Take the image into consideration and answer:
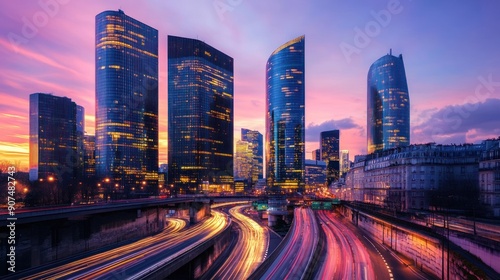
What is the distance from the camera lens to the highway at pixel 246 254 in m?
57.6

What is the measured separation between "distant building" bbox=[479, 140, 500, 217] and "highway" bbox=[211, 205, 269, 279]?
56.0 meters

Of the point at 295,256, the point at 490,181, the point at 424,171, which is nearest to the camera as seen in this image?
the point at 295,256

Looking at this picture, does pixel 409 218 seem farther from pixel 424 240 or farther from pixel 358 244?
pixel 424 240

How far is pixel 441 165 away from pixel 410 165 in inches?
389

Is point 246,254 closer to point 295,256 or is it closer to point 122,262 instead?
point 295,256

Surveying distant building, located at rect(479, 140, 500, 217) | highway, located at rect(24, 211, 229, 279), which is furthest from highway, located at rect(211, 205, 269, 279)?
distant building, located at rect(479, 140, 500, 217)

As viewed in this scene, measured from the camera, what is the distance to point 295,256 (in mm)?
55406

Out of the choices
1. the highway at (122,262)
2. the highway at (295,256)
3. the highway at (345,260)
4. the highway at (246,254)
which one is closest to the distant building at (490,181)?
the highway at (345,260)

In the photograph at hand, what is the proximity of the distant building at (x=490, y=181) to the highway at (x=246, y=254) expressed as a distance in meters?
56.0

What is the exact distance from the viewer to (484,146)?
109 m

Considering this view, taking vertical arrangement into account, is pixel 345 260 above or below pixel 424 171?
below

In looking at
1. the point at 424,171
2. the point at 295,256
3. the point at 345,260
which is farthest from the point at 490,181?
the point at 295,256

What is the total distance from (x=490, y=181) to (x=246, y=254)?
208ft

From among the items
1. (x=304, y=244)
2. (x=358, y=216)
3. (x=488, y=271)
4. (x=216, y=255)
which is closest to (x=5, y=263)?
(x=216, y=255)
